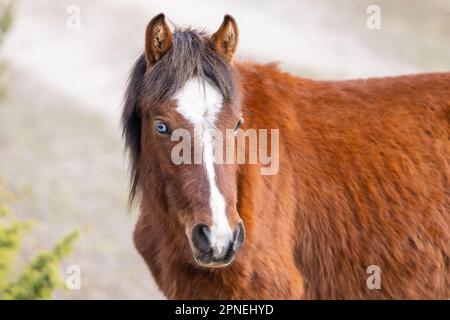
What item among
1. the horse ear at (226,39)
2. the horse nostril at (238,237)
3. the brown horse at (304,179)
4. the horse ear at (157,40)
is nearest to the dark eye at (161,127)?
the brown horse at (304,179)

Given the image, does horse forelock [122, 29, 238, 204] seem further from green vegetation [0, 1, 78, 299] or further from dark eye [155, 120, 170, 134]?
green vegetation [0, 1, 78, 299]

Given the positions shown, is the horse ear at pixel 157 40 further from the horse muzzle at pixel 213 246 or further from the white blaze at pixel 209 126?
the horse muzzle at pixel 213 246

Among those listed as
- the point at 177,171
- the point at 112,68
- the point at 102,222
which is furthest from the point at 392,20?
the point at 177,171

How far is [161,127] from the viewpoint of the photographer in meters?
4.66

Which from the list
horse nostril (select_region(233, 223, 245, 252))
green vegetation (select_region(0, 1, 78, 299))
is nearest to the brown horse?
horse nostril (select_region(233, 223, 245, 252))

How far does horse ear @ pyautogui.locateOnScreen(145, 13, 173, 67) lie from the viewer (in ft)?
15.6

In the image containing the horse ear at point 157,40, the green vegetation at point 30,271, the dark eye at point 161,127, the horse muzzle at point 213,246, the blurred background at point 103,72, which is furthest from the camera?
the blurred background at point 103,72

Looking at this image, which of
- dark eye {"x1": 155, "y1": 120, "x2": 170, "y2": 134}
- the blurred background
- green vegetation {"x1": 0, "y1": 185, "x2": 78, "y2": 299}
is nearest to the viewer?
dark eye {"x1": 155, "y1": 120, "x2": 170, "y2": 134}

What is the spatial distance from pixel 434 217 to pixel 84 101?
15.5 metres

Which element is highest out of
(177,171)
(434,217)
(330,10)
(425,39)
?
(330,10)

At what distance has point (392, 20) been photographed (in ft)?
79.3

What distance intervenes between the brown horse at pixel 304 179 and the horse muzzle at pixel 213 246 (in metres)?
0.30

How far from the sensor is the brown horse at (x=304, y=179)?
15.8 ft

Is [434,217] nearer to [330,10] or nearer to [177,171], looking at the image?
[177,171]
